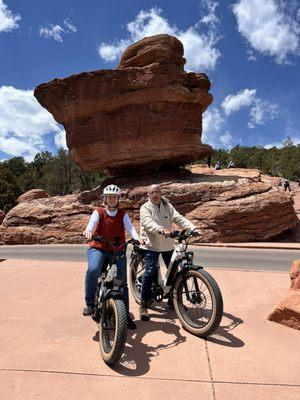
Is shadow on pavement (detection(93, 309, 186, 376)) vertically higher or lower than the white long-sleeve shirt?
lower

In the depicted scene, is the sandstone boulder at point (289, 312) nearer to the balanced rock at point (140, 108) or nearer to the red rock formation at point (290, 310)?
the red rock formation at point (290, 310)

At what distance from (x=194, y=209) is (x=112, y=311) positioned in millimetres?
13440

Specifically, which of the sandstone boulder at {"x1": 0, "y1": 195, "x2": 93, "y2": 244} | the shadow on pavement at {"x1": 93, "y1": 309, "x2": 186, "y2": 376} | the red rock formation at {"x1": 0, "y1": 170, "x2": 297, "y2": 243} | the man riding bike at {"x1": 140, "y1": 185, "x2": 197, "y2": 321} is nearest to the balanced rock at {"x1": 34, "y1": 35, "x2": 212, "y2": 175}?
the red rock formation at {"x1": 0, "y1": 170, "x2": 297, "y2": 243}

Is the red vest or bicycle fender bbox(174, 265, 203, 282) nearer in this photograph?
bicycle fender bbox(174, 265, 203, 282)

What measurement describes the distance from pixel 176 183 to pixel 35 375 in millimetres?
15690

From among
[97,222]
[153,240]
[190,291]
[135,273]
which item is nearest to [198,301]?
[190,291]

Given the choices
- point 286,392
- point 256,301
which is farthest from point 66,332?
point 256,301

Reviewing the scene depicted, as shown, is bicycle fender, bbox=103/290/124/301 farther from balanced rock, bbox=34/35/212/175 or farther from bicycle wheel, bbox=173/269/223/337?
balanced rock, bbox=34/35/212/175

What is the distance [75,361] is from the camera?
12.6 feet

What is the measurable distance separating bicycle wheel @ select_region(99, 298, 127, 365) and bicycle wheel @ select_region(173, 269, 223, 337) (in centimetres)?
106

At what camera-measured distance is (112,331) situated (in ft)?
13.7

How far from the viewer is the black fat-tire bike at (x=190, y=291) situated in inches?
171

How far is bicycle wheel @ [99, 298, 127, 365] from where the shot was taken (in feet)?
12.0

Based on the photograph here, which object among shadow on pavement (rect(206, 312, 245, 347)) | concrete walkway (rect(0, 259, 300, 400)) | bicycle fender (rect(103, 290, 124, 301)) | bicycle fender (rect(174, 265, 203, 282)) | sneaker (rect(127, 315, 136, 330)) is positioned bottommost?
concrete walkway (rect(0, 259, 300, 400))
